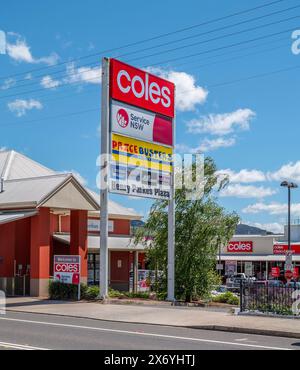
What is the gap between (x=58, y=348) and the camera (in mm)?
11344

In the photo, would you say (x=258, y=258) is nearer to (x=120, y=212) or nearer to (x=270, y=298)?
(x=120, y=212)

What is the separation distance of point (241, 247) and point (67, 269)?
41211 mm

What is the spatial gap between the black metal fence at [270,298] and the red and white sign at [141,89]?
29.9 feet

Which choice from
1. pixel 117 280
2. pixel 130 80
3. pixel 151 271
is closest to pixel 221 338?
pixel 130 80

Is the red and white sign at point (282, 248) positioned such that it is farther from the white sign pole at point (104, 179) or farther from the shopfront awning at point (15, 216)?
the white sign pole at point (104, 179)

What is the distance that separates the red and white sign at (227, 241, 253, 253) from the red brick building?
2870 centimetres

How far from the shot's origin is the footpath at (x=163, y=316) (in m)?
15.3

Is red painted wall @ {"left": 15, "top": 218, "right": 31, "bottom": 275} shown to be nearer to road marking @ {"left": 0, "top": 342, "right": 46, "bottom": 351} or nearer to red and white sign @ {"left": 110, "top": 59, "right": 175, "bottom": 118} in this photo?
red and white sign @ {"left": 110, "top": 59, "right": 175, "bottom": 118}

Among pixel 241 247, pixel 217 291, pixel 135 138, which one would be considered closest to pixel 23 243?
pixel 135 138

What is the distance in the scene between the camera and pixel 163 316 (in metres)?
18.3

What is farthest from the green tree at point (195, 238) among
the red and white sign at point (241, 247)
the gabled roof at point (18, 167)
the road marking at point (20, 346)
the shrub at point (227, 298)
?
the red and white sign at point (241, 247)

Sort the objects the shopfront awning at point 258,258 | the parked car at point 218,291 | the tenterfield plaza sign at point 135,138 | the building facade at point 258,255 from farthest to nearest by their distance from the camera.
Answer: the building facade at point 258,255
the shopfront awning at point 258,258
the parked car at point 218,291
the tenterfield plaza sign at point 135,138

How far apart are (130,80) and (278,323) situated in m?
12.0
